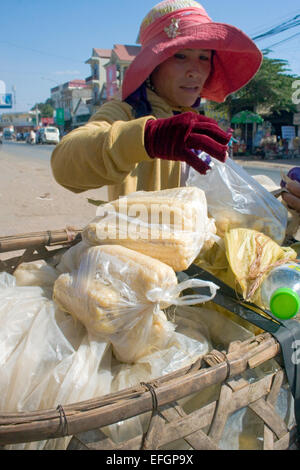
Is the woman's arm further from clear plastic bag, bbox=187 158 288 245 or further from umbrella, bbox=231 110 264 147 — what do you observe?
umbrella, bbox=231 110 264 147

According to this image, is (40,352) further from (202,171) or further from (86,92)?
(86,92)

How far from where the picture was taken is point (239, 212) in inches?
65.0

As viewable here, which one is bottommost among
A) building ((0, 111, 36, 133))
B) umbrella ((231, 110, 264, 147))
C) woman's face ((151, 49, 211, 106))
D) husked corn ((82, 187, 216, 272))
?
husked corn ((82, 187, 216, 272))

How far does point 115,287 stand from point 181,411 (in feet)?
1.35

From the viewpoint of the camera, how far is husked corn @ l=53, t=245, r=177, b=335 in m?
1.11

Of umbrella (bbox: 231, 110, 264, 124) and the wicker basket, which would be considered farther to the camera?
umbrella (bbox: 231, 110, 264, 124)

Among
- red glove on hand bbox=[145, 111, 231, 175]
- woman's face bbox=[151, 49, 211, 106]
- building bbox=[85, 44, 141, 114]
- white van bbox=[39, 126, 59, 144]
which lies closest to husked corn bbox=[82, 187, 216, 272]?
red glove on hand bbox=[145, 111, 231, 175]

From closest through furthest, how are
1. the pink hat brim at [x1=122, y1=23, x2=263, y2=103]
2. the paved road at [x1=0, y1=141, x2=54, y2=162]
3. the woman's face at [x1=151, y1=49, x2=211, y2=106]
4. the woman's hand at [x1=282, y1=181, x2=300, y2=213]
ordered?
1. the pink hat brim at [x1=122, y1=23, x2=263, y2=103]
2. the woman's face at [x1=151, y1=49, x2=211, y2=106]
3. the woman's hand at [x1=282, y1=181, x2=300, y2=213]
4. the paved road at [x1=0, y1=141, x2=54, y2=162]

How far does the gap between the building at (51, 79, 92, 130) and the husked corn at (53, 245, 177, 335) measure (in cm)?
4569

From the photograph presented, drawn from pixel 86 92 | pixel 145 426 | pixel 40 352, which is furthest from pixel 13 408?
pixel 86 92

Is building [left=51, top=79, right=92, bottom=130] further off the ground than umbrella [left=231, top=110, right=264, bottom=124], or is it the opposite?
building [left=51, top=79, right=92, bottom=130]

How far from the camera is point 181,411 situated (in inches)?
37.5

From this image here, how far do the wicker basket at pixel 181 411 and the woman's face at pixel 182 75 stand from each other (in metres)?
1.15
